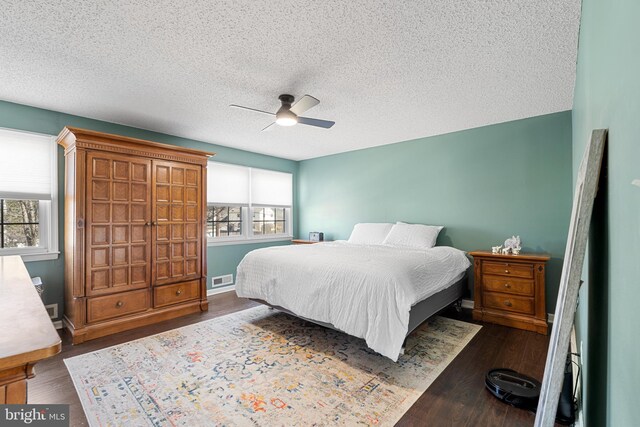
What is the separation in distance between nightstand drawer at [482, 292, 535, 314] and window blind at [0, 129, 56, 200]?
204 inches

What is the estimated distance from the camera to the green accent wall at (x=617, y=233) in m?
0.60

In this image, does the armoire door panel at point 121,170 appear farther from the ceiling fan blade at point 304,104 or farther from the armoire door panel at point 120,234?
the ceiling fan blade at point 304,104

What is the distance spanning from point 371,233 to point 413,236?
28.6 inches

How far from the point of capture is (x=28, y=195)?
10.4ft

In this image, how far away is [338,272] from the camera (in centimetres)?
271

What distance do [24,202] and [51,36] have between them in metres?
2.23

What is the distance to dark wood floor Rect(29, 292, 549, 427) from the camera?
1.84 m

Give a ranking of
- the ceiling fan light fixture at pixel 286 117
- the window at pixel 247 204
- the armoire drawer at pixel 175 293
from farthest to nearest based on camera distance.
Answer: the window at pixel 247 204 → the armoire drawer at pixel 175 293 → the ceiling fan light fixture at pixel 286 117

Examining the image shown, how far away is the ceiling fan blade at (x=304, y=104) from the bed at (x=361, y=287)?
150 centimetres

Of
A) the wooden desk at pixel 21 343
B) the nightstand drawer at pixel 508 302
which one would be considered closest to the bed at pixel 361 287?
the nightstand drawer at pixel 508 302

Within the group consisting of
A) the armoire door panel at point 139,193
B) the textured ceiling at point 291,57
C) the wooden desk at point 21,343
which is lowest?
the wooden desk at point 21,343

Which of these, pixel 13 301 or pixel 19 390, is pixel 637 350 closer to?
pixel 19 390

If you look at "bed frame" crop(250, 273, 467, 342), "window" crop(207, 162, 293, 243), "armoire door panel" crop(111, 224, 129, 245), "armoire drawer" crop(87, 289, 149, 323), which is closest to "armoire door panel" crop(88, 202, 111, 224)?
"armoire door panel" crop(111, 224, 129, 245)

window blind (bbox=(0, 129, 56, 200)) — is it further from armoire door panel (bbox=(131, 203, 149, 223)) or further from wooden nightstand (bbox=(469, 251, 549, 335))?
wooden nightstand (bbox=(469, 251, 549, 335))
